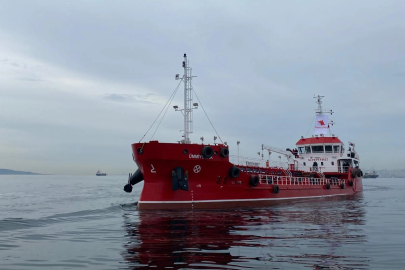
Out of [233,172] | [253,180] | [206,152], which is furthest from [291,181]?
[206,152]

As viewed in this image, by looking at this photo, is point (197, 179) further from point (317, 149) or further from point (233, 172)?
point (317, 149)

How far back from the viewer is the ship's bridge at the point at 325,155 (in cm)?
3500

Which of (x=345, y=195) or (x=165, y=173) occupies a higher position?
(x=165, y=173)

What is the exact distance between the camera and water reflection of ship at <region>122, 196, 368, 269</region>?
336 inches

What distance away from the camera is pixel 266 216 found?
1711 cm

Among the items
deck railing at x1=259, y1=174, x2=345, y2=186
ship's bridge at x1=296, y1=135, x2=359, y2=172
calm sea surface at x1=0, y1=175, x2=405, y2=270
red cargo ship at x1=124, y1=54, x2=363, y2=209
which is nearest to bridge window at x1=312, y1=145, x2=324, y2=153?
ship's bridge at x1=296, y1=135, x2=359, y2=172

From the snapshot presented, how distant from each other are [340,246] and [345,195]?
2499 cm

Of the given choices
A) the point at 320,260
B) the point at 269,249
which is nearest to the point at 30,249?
the point at 269,249

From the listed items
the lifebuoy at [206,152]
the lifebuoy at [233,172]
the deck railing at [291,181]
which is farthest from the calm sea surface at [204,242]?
the deck railing at [291,181]

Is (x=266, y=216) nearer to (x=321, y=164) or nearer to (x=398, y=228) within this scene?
(x=398, y=228)

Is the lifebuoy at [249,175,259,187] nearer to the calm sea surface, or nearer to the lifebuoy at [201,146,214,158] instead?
the lifebuoy at [201,146,214,158]

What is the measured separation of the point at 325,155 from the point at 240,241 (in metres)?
26.6

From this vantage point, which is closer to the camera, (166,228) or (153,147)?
(166,228)

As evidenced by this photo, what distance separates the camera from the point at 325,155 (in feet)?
116
